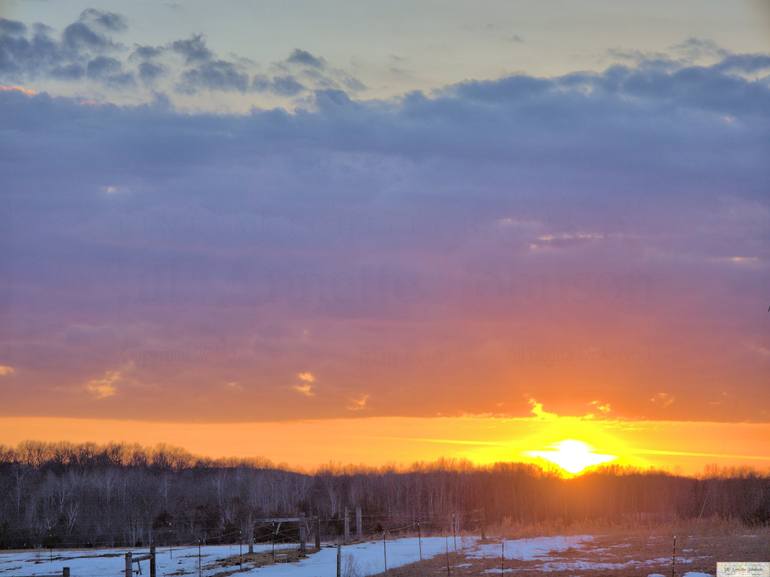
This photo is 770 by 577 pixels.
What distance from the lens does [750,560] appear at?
141ft

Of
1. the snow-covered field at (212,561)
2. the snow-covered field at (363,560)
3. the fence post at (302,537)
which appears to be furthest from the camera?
the fence post at (302,537)

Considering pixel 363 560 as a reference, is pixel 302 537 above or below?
above

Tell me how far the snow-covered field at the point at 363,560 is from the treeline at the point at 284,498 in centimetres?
1403

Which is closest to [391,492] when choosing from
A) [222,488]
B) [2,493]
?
[222,488]

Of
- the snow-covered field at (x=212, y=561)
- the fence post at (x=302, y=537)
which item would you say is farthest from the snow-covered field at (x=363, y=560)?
the fence post at (x=302, y=537)

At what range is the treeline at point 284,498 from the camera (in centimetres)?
9494

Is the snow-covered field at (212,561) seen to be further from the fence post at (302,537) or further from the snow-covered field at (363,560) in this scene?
the fence post at (302,537)

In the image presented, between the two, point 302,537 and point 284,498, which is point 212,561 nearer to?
point 302,537

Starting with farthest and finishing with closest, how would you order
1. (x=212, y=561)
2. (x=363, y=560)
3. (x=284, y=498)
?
(x=284, y=498) < (x=212, y=561) < (x=363, y=560)

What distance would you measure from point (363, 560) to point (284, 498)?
80.6 metres

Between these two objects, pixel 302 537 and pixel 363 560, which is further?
pixel 302 537

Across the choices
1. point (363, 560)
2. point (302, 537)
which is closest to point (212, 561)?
point (302, 537)

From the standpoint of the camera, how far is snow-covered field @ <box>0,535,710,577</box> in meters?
44.4

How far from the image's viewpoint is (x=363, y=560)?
165ft
